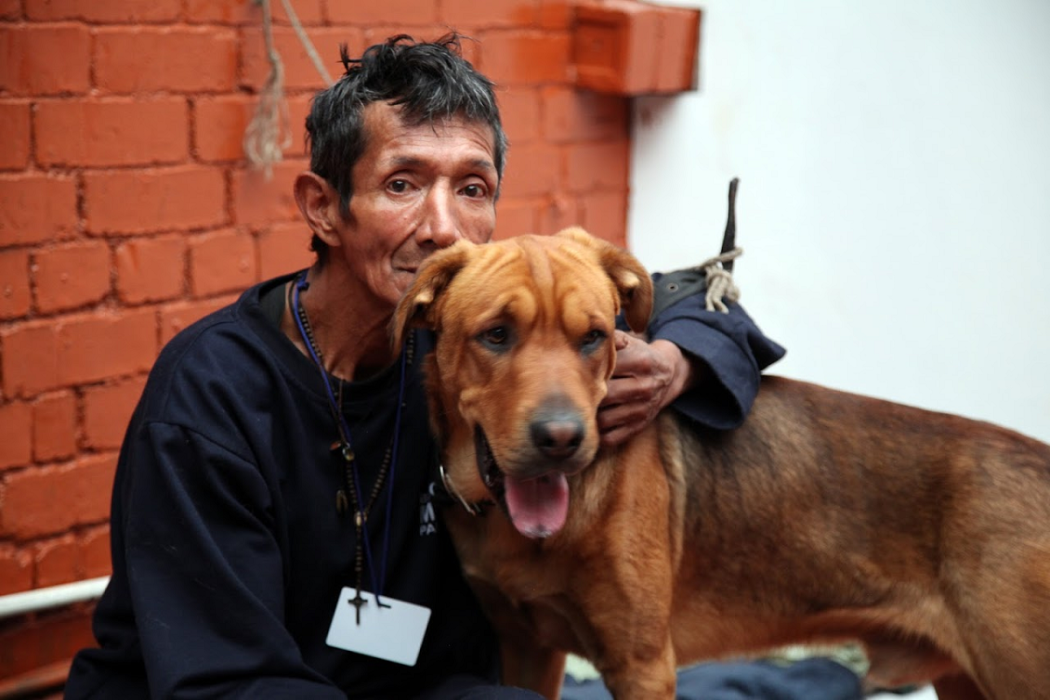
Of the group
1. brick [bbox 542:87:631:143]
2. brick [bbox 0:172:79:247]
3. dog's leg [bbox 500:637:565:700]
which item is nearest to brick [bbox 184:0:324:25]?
brick [bbox 0:172:79:247]

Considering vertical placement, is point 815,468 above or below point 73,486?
above

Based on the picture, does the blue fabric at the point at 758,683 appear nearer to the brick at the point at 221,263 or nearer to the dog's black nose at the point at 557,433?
the brick at the point at 221,263

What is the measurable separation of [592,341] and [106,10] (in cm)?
187

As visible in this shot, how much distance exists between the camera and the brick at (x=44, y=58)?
133 inches

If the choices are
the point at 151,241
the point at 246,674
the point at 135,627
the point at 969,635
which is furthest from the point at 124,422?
the point at 969,635

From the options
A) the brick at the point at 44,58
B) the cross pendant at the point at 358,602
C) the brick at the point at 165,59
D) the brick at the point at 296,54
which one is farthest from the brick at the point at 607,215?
the cross pendant at the point at 358,602

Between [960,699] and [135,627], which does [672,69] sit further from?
[135,627]

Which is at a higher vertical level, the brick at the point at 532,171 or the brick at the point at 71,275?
the brick at the point at 532,171

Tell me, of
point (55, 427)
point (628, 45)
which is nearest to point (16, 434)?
point (55, 427)

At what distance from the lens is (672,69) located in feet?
16.8

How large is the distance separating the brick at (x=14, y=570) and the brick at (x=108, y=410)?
12.7 inches

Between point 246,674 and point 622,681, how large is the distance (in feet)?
2.88

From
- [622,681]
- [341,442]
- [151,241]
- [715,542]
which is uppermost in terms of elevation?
[151,241]

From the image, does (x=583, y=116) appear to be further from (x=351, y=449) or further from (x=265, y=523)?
(x=265, y=523)
